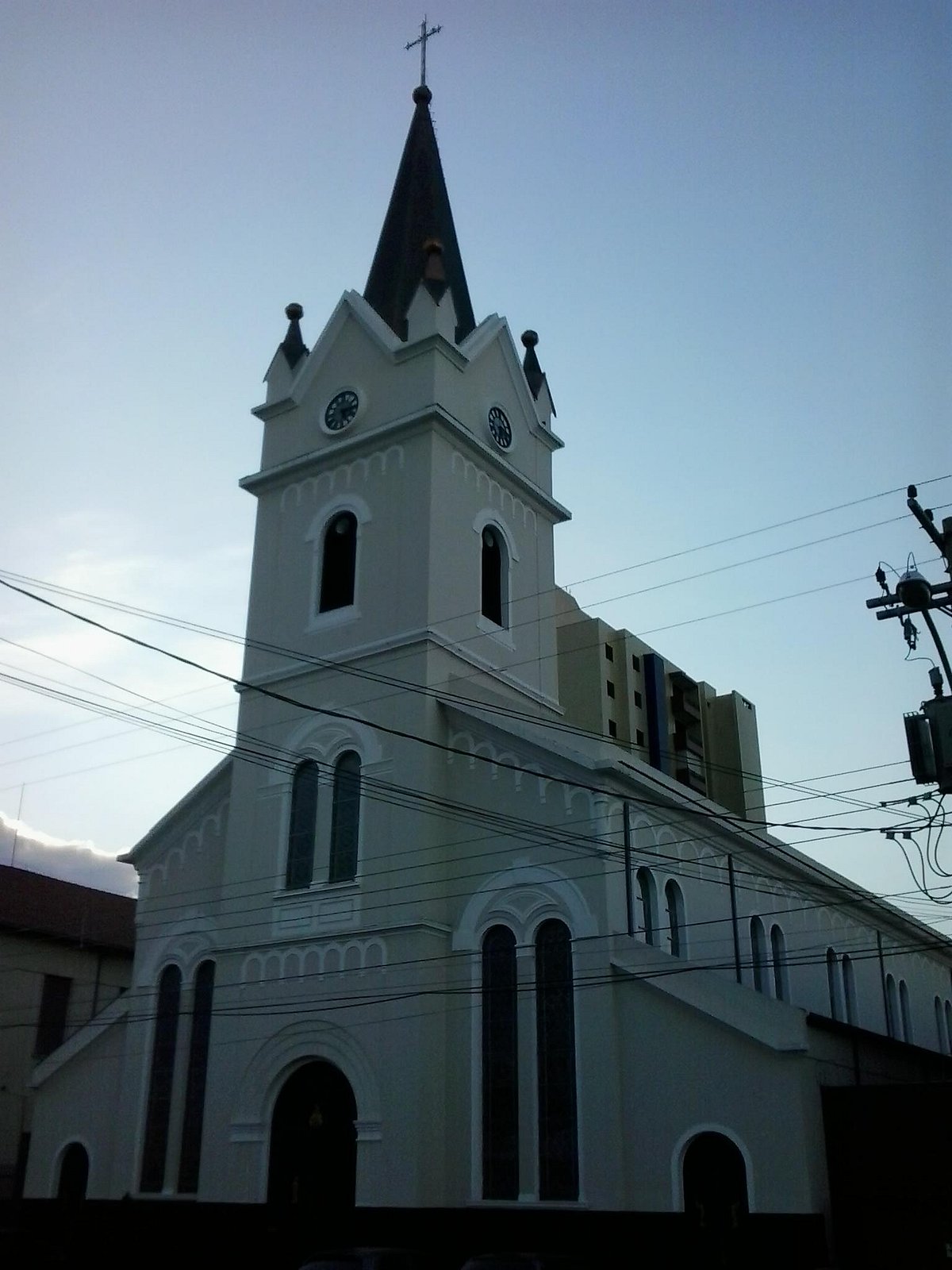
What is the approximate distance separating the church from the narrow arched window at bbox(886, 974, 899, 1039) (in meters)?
2.80

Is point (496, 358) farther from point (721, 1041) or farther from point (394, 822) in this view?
point (721, 1041)

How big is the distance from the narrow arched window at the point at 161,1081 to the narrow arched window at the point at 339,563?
8.84 metres

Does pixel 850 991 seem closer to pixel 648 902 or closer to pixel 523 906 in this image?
pixel 648 902

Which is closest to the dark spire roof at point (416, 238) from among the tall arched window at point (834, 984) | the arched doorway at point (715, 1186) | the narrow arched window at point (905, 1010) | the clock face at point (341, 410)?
the clock face at point (341, 410)

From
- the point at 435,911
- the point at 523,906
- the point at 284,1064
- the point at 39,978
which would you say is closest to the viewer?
the point at 523,906

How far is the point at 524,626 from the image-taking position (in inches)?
1176

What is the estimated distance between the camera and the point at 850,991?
34.6 m

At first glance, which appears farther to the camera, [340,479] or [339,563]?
[340,479]

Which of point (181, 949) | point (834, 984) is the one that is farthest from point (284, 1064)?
point (834, 984)

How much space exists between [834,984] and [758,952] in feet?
19.3

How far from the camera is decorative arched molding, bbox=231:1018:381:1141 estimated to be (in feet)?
78.5

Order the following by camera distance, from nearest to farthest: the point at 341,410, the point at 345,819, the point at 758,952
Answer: the point at 345,819, the point at 758,952, the point at 341,410

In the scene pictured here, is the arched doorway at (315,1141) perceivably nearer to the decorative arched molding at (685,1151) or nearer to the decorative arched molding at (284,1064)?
the decorative arched molding at (284,1064)

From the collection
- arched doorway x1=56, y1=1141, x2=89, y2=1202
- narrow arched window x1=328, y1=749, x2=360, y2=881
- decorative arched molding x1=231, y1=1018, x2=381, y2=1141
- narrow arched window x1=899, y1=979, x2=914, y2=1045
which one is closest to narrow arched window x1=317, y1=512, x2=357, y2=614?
narrow arched window x1=328, y1=749, x2=360, y2=881
